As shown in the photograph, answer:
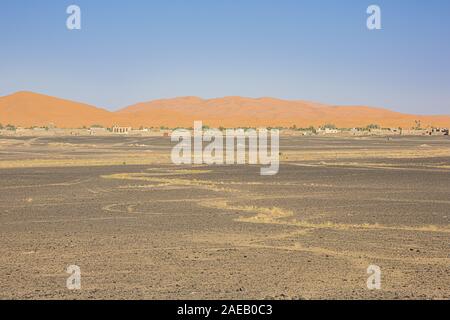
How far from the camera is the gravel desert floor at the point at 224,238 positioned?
9.45 m

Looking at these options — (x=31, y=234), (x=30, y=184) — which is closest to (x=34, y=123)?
(x=30, y=184)

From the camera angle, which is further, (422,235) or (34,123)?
(34,123)

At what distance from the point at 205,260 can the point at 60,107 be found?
196 metres

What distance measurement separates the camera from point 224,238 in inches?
538

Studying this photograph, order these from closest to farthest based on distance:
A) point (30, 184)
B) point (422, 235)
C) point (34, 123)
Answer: point (422, 235) → point (30, 184) → point (34, 123)

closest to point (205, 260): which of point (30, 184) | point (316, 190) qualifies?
point (316, 190)

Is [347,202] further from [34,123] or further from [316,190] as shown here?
[34,123]

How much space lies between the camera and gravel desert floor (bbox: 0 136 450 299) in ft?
31.0

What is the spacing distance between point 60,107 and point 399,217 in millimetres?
191543

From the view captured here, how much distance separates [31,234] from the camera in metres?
14.2
